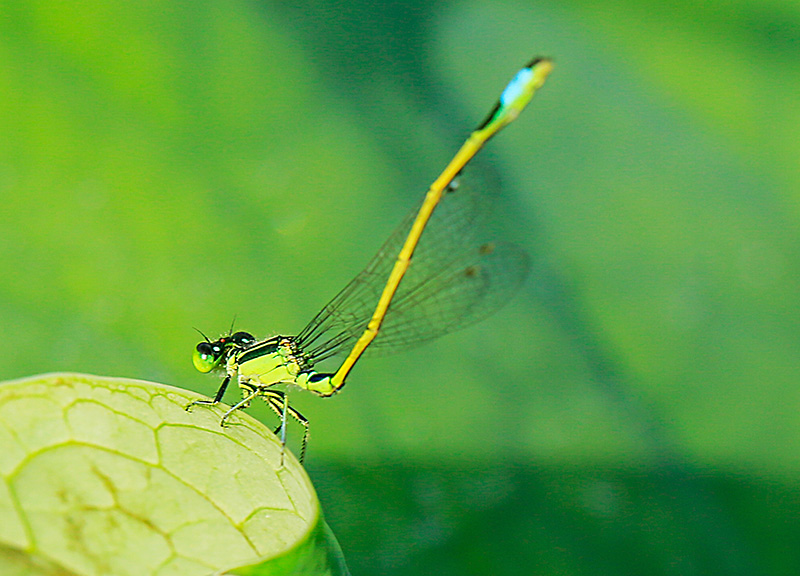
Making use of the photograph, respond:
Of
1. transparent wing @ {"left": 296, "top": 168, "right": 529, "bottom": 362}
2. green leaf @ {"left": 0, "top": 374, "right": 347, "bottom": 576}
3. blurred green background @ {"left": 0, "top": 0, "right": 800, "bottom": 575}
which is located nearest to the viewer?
green leaf @ {"left": 0, "top": 374, "right": 347, "bottom": 576}

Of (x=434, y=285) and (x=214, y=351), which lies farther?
(x=434, y=285)

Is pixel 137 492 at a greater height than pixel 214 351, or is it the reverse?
pixel 214 351

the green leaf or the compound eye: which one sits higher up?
the compound eye

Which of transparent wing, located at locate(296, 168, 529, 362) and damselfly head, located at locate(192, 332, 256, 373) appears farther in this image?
Result: transparent wing, located at locate(296, 168, 529, 362)

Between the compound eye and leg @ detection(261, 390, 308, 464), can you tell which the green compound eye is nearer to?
the compound eye

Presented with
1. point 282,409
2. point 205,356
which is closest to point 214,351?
point 205,356

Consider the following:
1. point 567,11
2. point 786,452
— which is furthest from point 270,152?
point 786,452

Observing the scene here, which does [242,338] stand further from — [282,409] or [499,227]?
[499,227]

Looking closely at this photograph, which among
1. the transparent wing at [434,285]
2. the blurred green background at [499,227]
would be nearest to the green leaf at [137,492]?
the blurred green background at [499,227]

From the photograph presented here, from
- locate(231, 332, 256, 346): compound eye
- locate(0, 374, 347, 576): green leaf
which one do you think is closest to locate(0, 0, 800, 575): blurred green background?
locate(231, 332, 256, 346): compound eye
